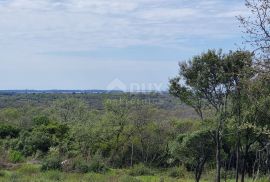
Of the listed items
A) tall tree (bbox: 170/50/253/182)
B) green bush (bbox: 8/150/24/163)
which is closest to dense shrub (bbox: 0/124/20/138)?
green bush (bbox: 8/150/24/163)

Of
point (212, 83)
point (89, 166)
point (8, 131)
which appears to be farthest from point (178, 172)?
point (8, 131)

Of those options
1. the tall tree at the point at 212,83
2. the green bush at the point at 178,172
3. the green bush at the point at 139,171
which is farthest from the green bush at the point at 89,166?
the tall tree at the point at 212,83

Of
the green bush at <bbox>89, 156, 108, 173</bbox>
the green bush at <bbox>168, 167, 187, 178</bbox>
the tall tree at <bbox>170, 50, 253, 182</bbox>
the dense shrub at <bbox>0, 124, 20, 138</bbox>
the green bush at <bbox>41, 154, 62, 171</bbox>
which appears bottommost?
the green bush at <bbox>168, 167, 187, 178</bbox>

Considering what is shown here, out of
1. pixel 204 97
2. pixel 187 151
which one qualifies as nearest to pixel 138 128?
pixel 187 151

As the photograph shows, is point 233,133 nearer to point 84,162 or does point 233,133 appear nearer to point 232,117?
point 232,117

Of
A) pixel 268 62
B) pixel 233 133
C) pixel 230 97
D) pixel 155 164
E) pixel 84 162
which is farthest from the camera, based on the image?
pixel 155 164

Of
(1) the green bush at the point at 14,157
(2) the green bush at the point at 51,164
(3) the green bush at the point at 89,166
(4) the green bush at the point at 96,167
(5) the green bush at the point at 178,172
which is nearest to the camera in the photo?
(2) the green bush at the point at 51,164

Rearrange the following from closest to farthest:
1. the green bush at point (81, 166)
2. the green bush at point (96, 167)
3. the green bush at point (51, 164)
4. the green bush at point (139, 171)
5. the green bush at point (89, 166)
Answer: the green bush at point (51, 164), the green bush at point (81, 166), the green bush at point (89, 166), the green bush at point (96, 167), the green bush at point (139, 171)

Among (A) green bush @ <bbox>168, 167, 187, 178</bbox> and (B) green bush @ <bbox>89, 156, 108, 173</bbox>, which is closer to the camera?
(B) green bush @ <bbox>89, 156, 108, 173</bbox>

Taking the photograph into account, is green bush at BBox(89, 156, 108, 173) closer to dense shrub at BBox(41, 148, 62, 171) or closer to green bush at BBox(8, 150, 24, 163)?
dense shrub at BBox(41, 148, 62, 171)

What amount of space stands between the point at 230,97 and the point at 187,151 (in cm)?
461

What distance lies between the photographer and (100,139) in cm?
4503

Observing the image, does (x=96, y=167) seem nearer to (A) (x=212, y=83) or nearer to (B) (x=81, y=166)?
(B) (x=81, y=166)

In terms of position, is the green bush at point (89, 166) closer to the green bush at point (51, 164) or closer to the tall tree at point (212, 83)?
the green bush at point (51, 164)
